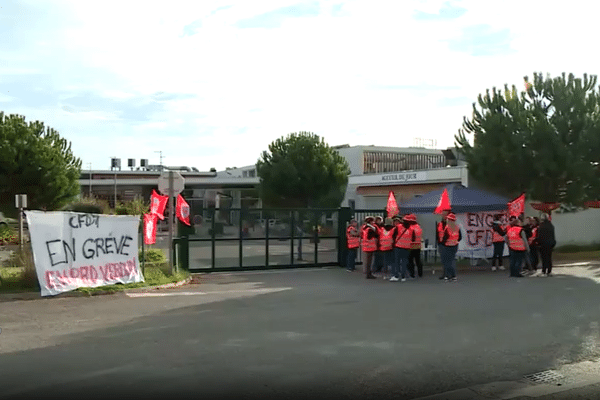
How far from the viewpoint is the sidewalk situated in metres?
5.83

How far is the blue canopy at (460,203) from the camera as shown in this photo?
61.8 feet

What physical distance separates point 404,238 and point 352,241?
2766 mm

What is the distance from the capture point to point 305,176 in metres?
30.4

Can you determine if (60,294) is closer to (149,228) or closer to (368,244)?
(149,228)

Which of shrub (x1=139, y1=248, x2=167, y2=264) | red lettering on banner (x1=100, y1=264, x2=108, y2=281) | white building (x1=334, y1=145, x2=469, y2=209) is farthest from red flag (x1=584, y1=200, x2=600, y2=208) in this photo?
red lettering on banner (x1=100, y1=264, x2=108, y2=281)

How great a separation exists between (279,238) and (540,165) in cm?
1033

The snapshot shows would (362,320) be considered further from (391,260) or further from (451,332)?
(391,260)

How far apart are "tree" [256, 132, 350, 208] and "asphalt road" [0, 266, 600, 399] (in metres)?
16.9

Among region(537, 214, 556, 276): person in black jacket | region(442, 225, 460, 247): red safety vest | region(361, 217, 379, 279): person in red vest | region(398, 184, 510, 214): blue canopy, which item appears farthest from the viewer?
region(398, 184, 510, 214): blue canopy

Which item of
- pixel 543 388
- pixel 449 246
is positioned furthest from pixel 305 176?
pixel 543 388

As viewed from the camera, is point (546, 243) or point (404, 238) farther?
point (546, 243)

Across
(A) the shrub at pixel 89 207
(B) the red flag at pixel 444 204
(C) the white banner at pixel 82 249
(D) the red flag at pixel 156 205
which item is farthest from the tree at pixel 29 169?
(B) the red flag at pixel 444 204

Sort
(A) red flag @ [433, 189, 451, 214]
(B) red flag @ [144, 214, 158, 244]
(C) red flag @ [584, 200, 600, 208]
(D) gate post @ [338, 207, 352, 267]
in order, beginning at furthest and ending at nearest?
(C) red flag @ [584, 200, 600, 208]
(D) gate post @ [338, 207, 352, 267]
(A) red flag @ [433, 189, 451, 214]
(B) red flag @ [144, 214, 158, 244]

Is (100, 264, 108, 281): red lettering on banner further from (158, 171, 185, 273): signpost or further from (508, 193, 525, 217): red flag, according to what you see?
(508, 193, 525, 217): red flag
